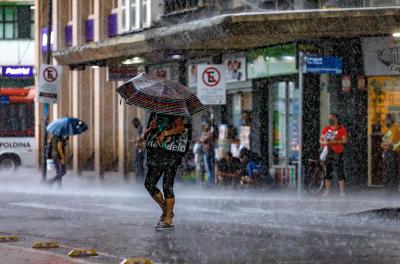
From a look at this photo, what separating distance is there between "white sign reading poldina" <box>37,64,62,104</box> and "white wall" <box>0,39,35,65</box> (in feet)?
108

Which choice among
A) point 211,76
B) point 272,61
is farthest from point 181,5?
point 211,76

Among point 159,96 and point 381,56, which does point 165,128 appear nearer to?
point 159,96

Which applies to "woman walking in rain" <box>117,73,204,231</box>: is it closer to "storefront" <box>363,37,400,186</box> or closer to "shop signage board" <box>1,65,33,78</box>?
"storefront" <box>363,37,400,186</box>

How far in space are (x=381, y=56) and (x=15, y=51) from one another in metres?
41.5

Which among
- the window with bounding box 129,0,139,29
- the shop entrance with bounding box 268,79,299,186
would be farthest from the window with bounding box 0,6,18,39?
the shop entrance with bounding box 268,79,299,186

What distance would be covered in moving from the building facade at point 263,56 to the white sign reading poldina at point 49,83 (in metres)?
1.36

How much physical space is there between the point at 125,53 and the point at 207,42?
4.38m

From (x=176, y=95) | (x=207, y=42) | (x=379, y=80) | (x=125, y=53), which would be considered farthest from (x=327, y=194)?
(x=176, y=95)

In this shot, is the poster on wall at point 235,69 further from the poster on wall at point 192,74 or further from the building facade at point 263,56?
the poster on wall at point 192,74

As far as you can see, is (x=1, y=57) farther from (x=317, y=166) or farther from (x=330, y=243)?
(x=330, y=243)

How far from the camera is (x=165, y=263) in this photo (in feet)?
37.5

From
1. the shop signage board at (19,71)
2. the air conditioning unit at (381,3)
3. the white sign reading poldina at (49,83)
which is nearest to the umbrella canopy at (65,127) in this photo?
the white sign reading poldina at (49,83)

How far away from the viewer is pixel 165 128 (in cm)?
1572

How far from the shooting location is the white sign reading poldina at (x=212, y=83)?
91.2 feet
